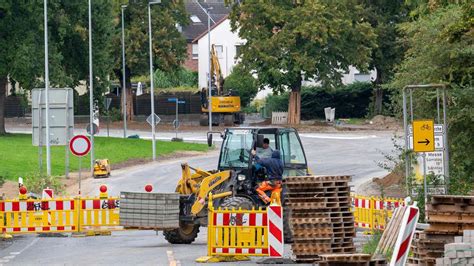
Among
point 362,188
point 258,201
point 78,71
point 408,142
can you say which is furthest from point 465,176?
point 78,71

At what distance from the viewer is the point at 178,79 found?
11862 centimetres

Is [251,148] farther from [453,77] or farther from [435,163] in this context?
[453,77]

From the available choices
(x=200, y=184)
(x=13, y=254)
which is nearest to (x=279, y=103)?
(x=200, y=184)

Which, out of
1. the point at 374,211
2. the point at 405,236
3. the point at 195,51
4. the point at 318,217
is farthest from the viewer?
the point at 195,51

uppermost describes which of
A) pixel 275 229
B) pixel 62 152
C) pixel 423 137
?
pixel 423 137

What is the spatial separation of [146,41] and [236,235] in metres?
70.0

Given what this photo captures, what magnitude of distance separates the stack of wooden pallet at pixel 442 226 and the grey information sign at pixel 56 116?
73.9 ft

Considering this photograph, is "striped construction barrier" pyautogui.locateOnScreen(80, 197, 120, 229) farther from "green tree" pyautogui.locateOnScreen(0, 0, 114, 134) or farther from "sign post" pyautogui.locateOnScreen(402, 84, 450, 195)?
"green tree" pyautogui.locateOnScreen(0, 0, 114, 134)

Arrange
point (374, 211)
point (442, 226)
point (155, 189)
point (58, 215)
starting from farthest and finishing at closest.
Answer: point (155, 189) < point (58, 215) < point (374, 211) < point (442, 226)

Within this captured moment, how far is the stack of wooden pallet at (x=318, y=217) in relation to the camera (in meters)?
22.1

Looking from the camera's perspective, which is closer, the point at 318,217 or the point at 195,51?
the point at 318,217

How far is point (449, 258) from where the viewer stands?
1770 centimetres

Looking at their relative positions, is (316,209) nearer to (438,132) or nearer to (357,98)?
(438,132)

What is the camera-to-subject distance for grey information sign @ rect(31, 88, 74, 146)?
41312mm
